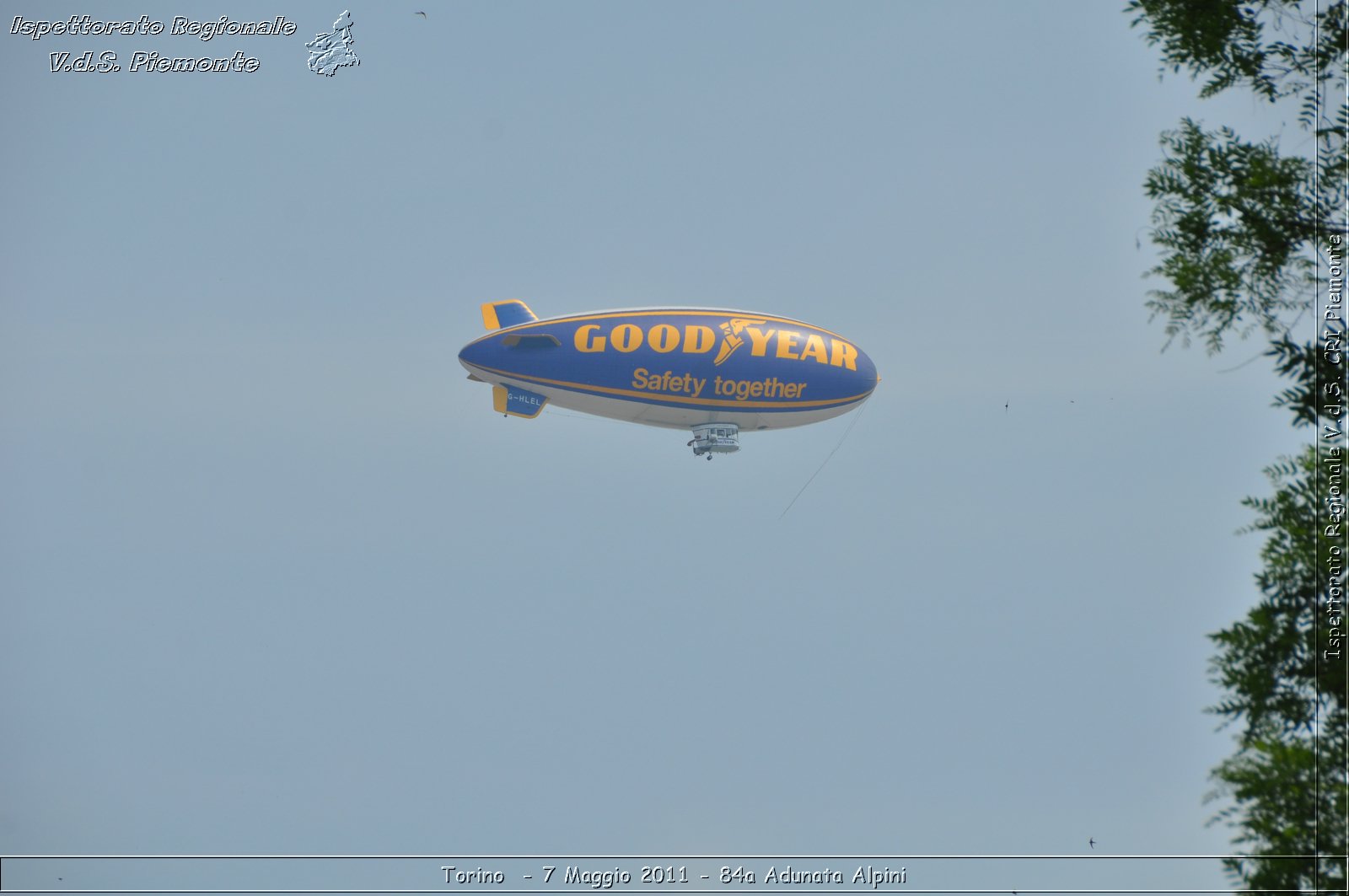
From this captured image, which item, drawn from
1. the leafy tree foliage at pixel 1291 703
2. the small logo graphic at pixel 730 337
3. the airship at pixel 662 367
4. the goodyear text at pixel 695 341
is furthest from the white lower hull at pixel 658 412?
the leafy tree foliage at pixel 1291 703

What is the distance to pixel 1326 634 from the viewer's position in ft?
89.4

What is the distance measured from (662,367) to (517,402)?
11.1m

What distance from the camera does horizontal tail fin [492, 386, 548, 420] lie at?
112875mm

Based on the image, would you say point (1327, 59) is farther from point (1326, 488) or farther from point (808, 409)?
point (808, 409)

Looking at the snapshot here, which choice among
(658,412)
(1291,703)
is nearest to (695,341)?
(658,412)

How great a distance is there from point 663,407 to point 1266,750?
87930mm

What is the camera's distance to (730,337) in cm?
11306

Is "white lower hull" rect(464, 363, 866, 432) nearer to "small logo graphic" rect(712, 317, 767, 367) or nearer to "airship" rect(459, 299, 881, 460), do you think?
"airship" rect(459, 299, 881, 460)

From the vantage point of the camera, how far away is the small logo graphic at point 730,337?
112 metres

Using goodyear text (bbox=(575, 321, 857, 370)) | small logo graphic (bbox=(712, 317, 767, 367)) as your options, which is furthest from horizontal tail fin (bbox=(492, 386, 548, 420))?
small logo graphic (bbox=(712, 317, 767, 367))

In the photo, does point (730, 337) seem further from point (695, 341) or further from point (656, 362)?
point (656, 362)

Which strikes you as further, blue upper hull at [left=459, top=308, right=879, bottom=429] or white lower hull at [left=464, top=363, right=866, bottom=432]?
white lower hull at [left=464, top=363, right=866, bottom=432]

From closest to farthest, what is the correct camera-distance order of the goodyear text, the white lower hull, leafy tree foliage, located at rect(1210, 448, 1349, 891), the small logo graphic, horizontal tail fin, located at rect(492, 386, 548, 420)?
leafy tree foliage, located at rect(1210, 448, 1349, 891) < the goodyear text < the white lower hull < the small logo graphic < horizontal tail fin, located at rect(492, 386, 548, 420)

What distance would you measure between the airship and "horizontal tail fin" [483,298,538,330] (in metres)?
0.06
